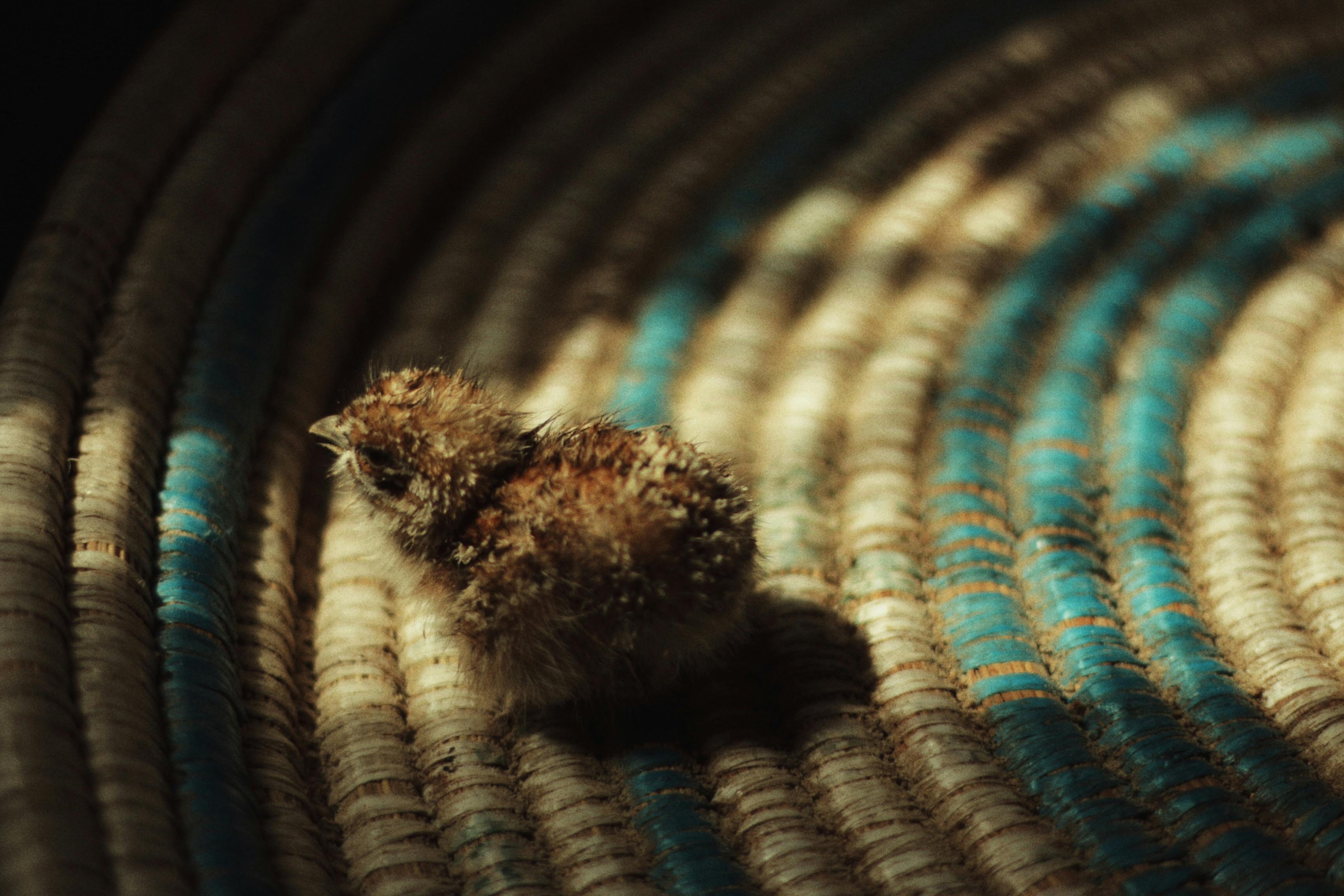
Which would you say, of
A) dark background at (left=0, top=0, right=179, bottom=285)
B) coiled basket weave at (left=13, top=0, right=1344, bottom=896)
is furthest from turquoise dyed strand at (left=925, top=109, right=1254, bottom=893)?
dark background at (left=0, top=0, right=179, bottom=285)

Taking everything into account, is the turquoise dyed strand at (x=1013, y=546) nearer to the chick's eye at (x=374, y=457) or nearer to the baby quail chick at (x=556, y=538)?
the baby quail chick at (x=556, y=538)

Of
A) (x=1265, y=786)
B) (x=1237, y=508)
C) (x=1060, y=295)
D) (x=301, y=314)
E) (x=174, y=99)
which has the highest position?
(x=174, y=99)

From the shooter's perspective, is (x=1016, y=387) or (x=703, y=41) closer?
(x=1016, y=387)

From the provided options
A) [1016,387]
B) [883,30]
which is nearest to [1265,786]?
[1016,387]

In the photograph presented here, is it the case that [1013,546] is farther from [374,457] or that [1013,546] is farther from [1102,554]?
[374,457]

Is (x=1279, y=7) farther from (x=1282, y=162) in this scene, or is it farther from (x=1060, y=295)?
(x=1060, y=295)

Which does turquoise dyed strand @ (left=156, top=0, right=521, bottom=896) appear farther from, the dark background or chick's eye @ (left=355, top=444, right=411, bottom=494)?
the dark background
